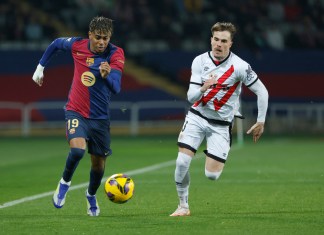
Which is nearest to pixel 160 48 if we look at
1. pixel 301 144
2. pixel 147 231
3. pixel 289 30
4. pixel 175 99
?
pixel 175 99

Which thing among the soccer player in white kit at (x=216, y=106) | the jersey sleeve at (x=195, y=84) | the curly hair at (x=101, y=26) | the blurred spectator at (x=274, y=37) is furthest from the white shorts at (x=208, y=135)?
the blurred spectator at (x=274, y=37)

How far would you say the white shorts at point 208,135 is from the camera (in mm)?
11953

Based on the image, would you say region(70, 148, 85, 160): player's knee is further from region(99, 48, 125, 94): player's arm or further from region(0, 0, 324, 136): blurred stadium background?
region(0, 0, 324, 136): blurred stadium background

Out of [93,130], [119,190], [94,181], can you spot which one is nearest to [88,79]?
[93,130]

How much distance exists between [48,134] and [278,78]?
7954 mm

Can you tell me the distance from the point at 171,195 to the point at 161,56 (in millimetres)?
21328

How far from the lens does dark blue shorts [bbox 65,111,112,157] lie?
11781 millimetres

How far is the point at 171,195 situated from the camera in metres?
14.5

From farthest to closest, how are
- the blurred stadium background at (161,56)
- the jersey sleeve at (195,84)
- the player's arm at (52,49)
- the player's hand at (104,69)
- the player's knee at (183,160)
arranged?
the blurred stadium background at (161,56) → the player's arm at (52,49) → the player's knee at (183,160) → the jersey sleeve at (195,84) → the player's hand at (104,69)

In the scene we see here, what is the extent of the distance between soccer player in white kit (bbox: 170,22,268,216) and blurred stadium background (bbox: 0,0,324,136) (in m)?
20.3

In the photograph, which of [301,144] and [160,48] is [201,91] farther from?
[160,48]

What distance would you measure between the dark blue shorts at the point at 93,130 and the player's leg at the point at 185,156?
2.82 feet

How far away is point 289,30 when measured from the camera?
3534cm

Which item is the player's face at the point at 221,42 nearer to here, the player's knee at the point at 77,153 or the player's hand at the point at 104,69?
the player's hand at the point at 104,69
